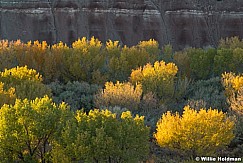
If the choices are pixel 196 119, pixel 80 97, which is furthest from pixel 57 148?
pixel 80 97

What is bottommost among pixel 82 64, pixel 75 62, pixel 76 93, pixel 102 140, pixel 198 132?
pixel 76 93

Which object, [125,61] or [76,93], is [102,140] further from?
[125,61]

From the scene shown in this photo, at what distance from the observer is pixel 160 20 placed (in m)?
55.3

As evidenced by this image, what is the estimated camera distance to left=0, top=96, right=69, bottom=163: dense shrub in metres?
18.1

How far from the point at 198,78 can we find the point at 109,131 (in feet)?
66.5

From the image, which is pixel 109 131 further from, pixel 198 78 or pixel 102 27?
pixel 102 27

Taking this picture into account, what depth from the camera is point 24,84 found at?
26.2 metres

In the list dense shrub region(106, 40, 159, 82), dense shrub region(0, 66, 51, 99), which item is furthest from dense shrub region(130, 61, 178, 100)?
dense shrub region(0, 66, 51, 99)

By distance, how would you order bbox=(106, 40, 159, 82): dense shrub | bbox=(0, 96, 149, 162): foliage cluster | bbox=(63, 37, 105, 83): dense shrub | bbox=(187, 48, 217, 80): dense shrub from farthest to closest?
bbox=(187, 48, 217, 80): dense shrub, bbox=(63, 37, 105, 83): dense shrub, bbox=(106, 40, 159, 82): dense shrub, bbox=(0, 96, 149, 162): foliage cluster

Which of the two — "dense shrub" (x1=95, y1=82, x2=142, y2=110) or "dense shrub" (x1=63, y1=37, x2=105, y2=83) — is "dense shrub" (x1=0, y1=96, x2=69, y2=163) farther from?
"dense shrub" (x1=63, y1=37, x2=105, y2=83)

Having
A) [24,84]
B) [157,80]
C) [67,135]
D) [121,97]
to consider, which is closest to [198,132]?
Result: [67,135]

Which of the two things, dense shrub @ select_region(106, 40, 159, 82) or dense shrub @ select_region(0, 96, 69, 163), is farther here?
dense shrub @ select_region(106, 40, 159, 82)

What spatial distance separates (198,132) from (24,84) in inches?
476

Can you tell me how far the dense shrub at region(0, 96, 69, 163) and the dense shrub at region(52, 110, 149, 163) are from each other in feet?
2.74
